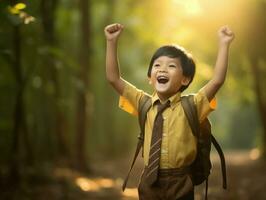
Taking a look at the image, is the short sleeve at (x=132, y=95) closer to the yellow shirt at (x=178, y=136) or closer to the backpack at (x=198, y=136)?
the backpack at (x=198, y=136)

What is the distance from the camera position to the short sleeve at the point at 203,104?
171 inches

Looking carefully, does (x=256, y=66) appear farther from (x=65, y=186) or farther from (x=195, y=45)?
(x=195, y=45)

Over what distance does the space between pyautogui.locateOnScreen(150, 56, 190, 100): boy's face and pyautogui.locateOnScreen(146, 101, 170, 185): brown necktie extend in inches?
7.1

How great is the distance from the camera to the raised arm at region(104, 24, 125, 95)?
14.9 feet

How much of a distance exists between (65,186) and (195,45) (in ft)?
46.8

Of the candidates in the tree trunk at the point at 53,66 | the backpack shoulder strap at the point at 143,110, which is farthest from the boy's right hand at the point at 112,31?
the tree trunk at the point at 53,66

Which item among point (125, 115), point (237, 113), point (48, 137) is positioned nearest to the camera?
point (48, 137)

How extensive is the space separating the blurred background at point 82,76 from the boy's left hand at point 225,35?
2.47 m

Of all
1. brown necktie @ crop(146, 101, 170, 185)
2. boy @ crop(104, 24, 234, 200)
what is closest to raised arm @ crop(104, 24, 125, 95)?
boy @ crop(104, 24, 234, 200)

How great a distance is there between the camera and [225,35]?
430cm

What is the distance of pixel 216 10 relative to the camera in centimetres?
1464

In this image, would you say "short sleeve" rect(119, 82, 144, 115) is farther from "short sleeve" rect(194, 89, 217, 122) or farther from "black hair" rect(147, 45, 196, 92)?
"short sleeve" rect(194, 89, 217, 122)

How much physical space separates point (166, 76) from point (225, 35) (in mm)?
554


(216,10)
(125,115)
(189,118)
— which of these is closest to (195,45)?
(125,115)
